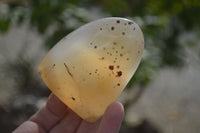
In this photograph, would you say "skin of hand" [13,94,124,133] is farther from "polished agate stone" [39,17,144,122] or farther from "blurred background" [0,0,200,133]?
"blurred background" [0,0,200,133]

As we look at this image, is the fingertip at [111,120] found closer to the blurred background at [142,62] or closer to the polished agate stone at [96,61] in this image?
the polished agate stone at [96,61]

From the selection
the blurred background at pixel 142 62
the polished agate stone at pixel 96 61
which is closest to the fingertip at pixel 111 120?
the polished agate stone at pixel 96 61

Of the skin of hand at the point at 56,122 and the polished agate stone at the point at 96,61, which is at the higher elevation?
the polished agate stone at the point at 96,61

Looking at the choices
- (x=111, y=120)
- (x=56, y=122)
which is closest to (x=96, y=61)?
(x=111, y=120)

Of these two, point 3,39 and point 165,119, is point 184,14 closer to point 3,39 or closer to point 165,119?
point 165,119

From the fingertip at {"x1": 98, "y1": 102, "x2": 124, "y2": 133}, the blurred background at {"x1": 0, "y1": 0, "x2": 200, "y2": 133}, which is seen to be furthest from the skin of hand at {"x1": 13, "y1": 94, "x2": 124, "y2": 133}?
the blurred background at {"x1": 0, "y1": 0, "x2": 200, "y2": 133}

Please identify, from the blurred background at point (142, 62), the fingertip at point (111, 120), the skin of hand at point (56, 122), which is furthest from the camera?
the blurred background at point (142, 62)

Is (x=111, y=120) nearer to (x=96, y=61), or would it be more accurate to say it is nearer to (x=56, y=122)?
(x=96, y=61)

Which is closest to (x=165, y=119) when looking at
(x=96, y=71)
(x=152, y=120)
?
(x=152, y=120)
